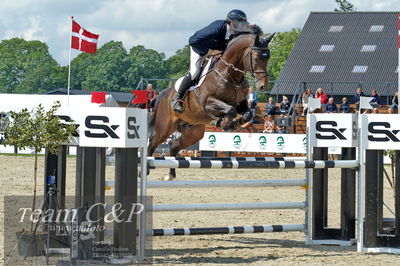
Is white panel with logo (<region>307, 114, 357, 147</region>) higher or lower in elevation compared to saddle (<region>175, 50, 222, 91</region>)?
lower

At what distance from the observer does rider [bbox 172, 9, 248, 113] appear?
830cm

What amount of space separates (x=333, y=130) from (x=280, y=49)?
59.9m

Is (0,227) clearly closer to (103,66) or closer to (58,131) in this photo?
(58,131)

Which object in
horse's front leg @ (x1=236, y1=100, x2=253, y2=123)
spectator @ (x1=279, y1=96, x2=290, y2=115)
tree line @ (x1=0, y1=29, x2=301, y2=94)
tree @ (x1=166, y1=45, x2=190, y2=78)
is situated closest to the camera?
horse's front leg @ (x1=236, y1=100, x2=253, y2=123)

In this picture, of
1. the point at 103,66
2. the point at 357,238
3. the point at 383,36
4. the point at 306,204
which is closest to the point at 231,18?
the point at 306,204

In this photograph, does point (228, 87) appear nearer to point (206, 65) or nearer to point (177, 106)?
point (206, 65)

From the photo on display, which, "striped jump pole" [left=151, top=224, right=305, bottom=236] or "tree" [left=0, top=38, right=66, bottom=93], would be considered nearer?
"striped jump pole" [left=151, top=224, right=305, bottom=236]

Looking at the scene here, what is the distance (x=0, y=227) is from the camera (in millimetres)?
7492

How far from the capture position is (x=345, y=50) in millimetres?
38594

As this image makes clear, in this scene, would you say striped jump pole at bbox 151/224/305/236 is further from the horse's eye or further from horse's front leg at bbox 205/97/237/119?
the horse's eye

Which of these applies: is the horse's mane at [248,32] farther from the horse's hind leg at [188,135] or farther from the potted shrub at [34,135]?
the potted shrub at [34,135]

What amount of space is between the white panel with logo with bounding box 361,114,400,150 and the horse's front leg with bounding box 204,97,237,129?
1699 mm

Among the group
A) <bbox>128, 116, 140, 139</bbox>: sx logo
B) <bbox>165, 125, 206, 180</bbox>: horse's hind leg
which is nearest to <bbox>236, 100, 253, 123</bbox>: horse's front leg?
<bbox>165, 125, 206, 180</bbox>: horse's hind leg

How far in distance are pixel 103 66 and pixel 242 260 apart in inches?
2500
